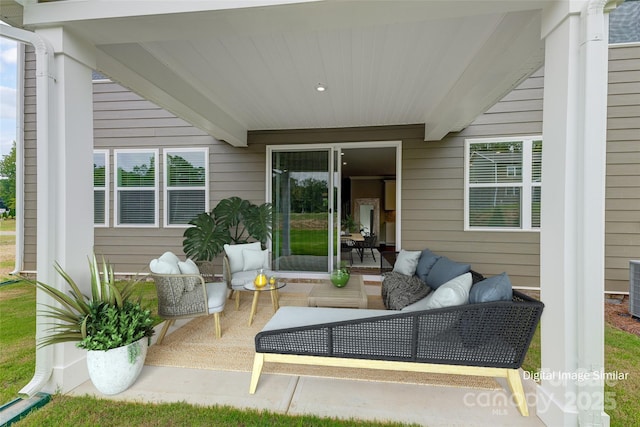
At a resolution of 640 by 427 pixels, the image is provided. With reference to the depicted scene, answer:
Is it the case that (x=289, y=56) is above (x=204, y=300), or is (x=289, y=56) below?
above

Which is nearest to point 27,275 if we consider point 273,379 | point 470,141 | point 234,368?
point 234,368

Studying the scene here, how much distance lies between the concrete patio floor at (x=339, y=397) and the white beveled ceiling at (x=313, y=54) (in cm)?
262

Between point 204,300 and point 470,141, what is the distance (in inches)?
188

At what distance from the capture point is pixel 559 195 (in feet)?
5.44

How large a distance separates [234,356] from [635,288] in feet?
16.3

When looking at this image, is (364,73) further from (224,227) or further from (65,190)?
(224,227)

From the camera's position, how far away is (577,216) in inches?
63.2

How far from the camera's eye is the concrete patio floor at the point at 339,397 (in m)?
1.82

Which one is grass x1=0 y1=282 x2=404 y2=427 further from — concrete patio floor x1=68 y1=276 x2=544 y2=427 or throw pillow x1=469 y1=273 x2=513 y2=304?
throw pillow x1=469 y1=273 x2=513 y2=304

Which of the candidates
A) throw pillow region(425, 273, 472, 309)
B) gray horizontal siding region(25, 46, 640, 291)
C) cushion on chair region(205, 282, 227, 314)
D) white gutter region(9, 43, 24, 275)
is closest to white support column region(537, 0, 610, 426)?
throw pillow region(425, 273, 472, 309)

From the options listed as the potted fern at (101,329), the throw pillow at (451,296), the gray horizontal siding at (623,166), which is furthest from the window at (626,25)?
the potted fern at (101,329)

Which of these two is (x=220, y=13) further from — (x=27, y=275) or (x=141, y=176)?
(x=27, y=275)

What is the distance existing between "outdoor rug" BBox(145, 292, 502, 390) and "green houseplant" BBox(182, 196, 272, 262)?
1295 millimetres

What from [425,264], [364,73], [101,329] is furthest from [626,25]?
[101,329]
